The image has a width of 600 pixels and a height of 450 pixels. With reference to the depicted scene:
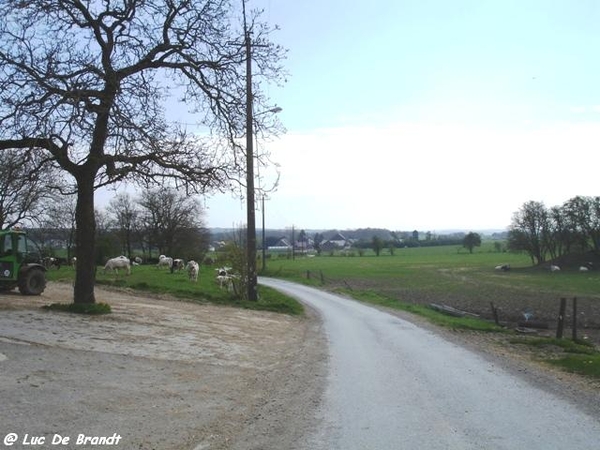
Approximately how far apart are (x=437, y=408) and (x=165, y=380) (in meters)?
4.57

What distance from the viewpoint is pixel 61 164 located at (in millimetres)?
17469

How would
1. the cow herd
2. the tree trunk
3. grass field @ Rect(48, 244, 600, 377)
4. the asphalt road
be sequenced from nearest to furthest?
the asphalt road < the tree trunk < grass field @ Rect(48, 244, 600, 377) < the cow herd

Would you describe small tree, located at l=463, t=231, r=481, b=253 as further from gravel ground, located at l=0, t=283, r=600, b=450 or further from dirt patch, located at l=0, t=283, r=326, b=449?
dirt patch, located at l=0, t=283, r=326, b=449

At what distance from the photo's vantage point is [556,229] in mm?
93438

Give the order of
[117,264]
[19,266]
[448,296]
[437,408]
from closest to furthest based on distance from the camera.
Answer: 1. [437,408]
2. [19,266]
3. [448,296]
4. [117,264]

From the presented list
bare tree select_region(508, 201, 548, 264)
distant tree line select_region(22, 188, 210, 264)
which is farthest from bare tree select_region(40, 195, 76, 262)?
bare tree select_region(508, 201, 548, 264)

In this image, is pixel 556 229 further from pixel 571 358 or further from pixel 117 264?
pixel 571 358

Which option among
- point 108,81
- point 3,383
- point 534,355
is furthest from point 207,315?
point 3,383

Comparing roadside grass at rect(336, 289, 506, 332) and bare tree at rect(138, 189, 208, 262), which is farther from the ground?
bare tree at rect(138, 189, 208, 262)

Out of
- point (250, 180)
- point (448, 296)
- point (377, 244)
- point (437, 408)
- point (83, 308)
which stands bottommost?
point (448, 296)

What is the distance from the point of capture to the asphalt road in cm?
697

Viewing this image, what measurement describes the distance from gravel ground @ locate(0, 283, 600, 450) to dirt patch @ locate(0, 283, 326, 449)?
2 centimetres

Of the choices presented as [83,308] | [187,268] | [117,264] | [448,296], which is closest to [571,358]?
[83,308]

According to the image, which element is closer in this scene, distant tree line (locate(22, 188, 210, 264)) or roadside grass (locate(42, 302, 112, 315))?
roadside grass (locate(42, 302, 112, 315))
